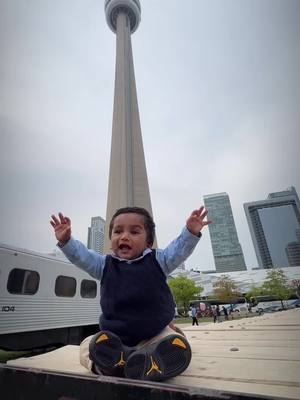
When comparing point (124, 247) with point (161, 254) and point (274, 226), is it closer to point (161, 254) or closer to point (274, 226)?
point (161, 254)

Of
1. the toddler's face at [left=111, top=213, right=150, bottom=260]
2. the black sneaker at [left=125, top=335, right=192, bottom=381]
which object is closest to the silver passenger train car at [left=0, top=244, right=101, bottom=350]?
the toddler's face at [left=111, top=213, right=150, bottom=260]

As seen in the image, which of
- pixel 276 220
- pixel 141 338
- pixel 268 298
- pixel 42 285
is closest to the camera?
pixel 141 338

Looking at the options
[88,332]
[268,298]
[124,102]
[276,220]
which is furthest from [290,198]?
[88,332]

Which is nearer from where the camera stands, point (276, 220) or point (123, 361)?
point (123, 361)

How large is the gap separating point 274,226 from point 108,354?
100383 mm

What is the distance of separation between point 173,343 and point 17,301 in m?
4.69

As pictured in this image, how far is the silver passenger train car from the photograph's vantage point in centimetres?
446

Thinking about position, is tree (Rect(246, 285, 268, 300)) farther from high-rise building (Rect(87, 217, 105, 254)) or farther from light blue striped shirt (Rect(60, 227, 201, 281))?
high-rise building (Rect(87, 217, 105, 254))

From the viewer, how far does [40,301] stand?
16.5 ft

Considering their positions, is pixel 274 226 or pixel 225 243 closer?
pixel 274 226

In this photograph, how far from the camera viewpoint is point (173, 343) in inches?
39.4

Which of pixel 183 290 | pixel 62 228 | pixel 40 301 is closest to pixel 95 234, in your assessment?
pixel 183 290

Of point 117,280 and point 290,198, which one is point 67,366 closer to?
point 117,280

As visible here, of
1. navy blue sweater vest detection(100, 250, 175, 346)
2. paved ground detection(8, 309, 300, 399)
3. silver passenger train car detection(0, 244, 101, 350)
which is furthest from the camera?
silver passenger train car detection(0, 244, 101, 350)
